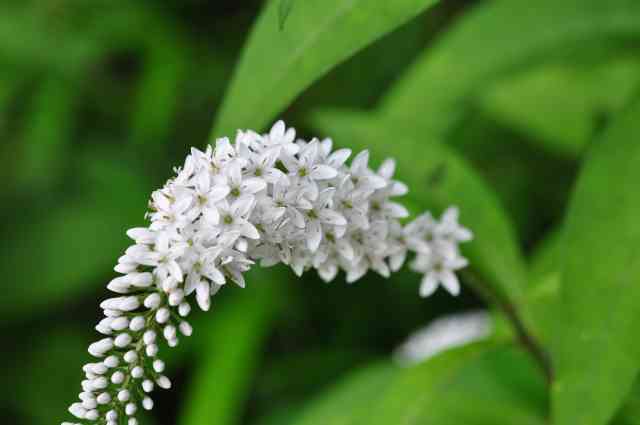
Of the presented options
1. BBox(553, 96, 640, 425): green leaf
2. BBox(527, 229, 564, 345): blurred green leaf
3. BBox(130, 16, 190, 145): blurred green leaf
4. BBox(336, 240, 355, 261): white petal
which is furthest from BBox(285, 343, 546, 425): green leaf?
BBox(130, 16, 190, 145): blurred green leaf

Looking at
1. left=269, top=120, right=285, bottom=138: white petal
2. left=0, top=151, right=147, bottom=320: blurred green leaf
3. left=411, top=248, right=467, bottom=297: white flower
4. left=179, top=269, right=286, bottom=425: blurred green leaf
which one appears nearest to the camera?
left=269, top=120, right=285, bottom=138: white petal

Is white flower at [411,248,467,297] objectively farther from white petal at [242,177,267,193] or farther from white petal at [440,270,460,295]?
white petal at [242,177,267,193]

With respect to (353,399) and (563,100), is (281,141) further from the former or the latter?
(563,100)

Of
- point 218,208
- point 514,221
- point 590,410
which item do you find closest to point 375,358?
point 514,221

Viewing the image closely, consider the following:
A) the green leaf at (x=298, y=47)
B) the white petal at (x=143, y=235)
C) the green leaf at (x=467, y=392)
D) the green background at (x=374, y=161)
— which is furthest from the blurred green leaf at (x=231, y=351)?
the white petal at (x=143, y=235)

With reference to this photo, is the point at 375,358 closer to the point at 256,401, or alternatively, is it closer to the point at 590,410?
the point at 256,401

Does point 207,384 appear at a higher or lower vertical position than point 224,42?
lower

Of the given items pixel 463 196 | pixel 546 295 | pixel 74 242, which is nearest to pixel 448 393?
pixel 546 295
